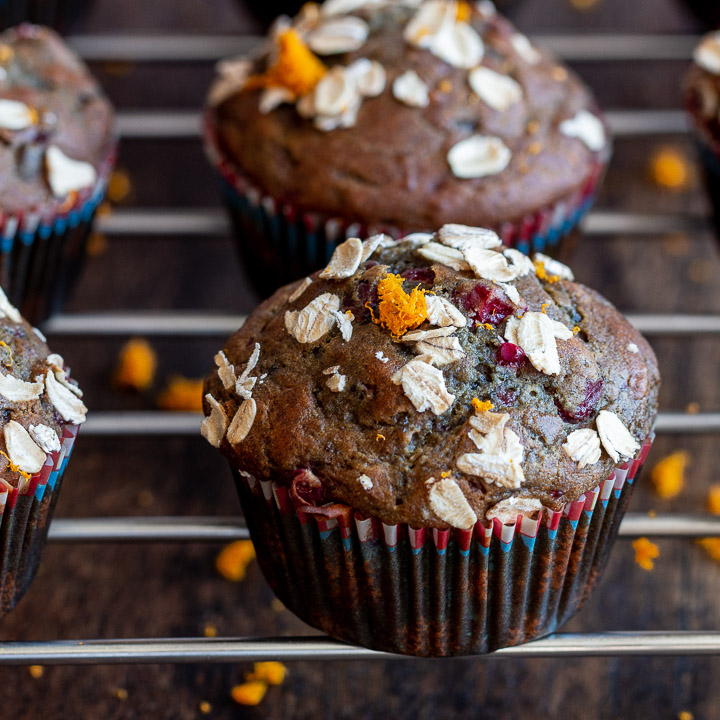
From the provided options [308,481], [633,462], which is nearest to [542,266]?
[633,462]

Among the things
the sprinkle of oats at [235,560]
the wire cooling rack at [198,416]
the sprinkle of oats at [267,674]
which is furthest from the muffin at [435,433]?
the sprinkle of oats at [235,560]

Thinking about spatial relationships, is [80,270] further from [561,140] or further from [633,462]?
[633,462]

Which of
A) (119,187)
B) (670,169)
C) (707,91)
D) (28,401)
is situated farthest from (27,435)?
(670,169)

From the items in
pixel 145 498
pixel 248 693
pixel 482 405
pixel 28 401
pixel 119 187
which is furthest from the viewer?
pixel 119 187

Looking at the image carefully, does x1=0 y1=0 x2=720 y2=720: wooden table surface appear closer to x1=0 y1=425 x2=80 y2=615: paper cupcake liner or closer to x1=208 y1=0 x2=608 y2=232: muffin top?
x1=0 y1=425 x2=80 y2=615: paper cupcake liner

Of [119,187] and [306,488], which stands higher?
[306,488]

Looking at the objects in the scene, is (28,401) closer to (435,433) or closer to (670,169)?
(435,433)

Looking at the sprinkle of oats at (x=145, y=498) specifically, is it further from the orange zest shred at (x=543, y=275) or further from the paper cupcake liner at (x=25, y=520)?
the orange zest shred at (x=543, y=275)
